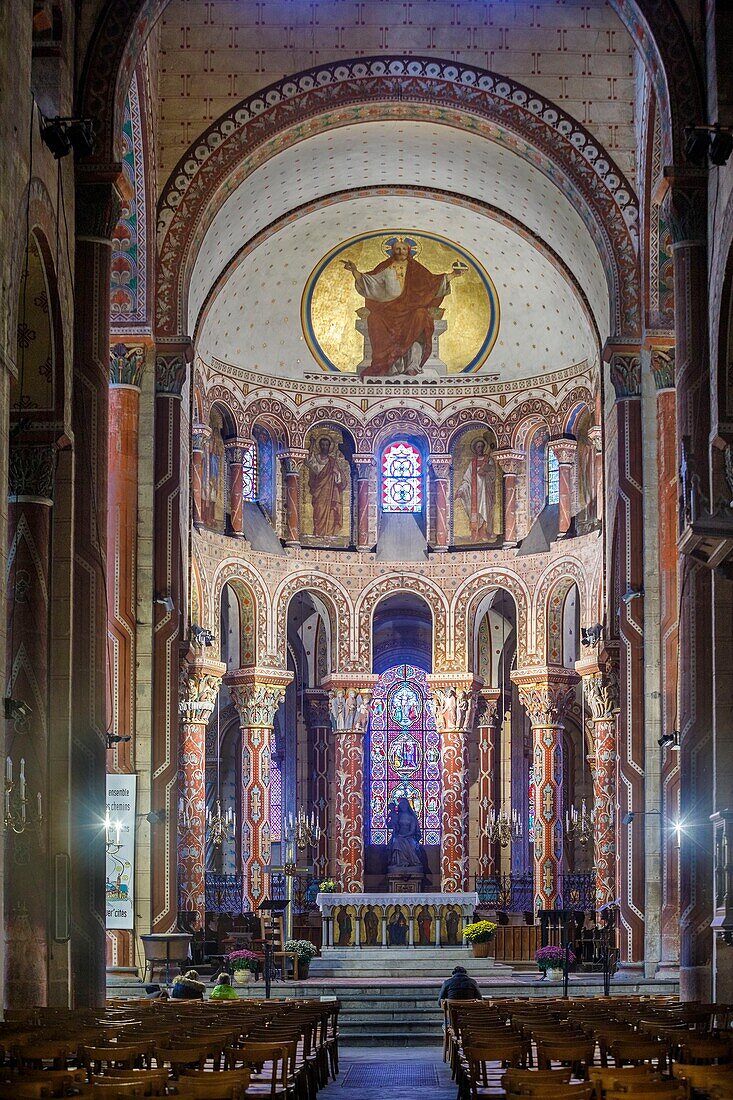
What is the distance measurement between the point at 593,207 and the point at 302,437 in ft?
37.4

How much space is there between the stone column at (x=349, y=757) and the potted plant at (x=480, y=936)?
7171 mm

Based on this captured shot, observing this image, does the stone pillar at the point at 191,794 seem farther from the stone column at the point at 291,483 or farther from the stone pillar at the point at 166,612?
the stone column at the point at 291,483

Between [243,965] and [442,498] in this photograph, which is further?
[442,498]

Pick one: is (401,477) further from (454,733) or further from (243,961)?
(243,961)

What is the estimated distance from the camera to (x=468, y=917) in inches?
1473

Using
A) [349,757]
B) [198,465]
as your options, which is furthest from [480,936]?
[198,465]

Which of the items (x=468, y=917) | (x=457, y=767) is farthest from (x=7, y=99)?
(x=457, y=767)

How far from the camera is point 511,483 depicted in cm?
4259

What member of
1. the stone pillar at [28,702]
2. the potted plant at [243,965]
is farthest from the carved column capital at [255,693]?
the stone pillar at [28,702]

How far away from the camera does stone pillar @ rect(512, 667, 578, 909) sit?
39.8 m

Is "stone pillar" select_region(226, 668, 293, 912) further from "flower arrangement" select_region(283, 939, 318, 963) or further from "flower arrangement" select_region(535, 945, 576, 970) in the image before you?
"flower arrangement" select_region(535, 945, 576, 970)

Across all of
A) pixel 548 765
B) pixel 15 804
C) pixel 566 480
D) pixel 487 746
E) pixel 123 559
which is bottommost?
pixel 15 804

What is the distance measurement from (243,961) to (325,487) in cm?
1592

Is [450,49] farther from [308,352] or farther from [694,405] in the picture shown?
[694,405]
